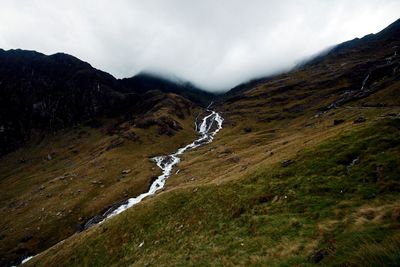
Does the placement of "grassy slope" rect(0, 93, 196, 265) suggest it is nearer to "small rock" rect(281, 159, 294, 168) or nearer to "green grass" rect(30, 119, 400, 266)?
"green grass" rect(30, 119, 400, 266)

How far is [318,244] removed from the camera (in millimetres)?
19266

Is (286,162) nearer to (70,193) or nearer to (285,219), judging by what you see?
(285,219)

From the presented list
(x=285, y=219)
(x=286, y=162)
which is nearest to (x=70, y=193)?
(x=286, y=162)

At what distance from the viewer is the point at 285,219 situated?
25016 mm

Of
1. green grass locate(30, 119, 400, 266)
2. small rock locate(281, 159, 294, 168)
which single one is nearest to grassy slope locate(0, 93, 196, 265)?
green grass locate(30, 119, 400, 266)

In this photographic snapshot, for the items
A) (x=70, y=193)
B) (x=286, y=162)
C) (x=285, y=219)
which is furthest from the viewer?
(x=70, y=193)

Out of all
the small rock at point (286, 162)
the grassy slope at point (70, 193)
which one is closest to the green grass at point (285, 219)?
the small rock at point (286, 162)

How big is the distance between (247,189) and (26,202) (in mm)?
109468

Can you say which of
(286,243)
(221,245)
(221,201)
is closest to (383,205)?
(286,243)

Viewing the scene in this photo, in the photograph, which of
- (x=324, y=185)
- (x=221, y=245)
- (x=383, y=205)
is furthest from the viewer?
(x=324, y=185)

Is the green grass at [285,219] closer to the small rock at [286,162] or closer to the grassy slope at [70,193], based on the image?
the small rock at [286,162]

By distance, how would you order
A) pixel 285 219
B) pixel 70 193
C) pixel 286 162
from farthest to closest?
1. pixel 70 193
2. pixel 286 162
3. pixel 285 219

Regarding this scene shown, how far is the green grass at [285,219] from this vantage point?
18.4 metres

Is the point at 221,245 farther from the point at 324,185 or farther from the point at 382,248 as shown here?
the point at 382,248
